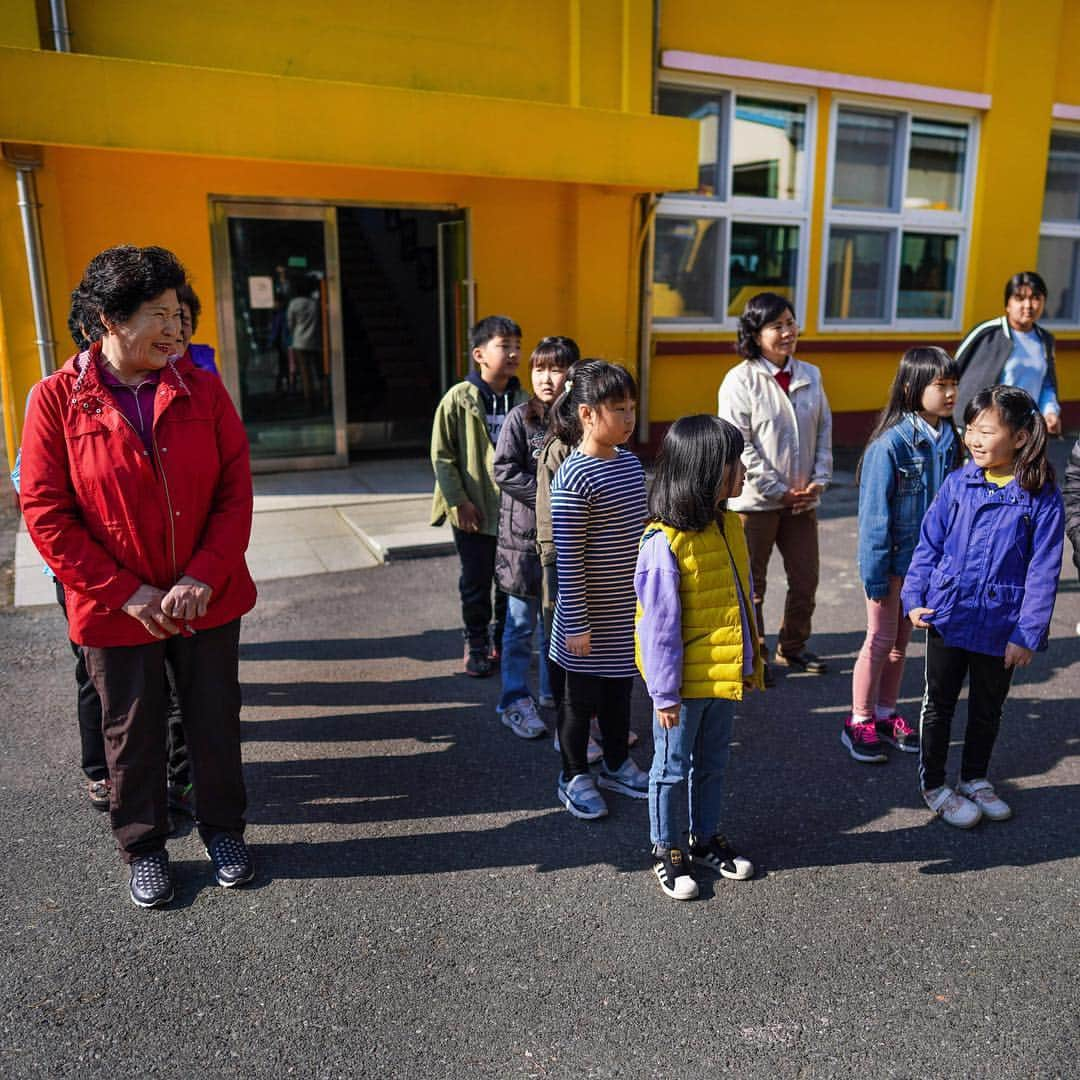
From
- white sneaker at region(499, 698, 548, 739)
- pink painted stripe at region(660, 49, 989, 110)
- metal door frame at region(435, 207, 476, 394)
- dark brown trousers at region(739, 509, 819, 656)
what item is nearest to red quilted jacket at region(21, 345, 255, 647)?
white sneaker at region(499, 698, 548, 739)

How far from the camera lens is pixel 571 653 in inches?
132

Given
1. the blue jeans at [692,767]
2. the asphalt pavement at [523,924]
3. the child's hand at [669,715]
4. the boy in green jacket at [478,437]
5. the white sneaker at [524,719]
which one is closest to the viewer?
the asphalt pavement at [523,924]

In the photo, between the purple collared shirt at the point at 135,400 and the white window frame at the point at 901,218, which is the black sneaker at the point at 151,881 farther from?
the white window frame at the point at 901,218

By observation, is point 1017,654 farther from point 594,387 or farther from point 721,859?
point 594,387

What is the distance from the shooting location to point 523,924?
290 centimetres

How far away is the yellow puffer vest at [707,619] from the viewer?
2.87 meters

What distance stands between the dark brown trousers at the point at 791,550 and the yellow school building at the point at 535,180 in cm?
462

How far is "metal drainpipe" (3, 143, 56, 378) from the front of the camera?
7047mm

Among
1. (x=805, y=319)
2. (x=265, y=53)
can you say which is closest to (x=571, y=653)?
(x=265, y=53)

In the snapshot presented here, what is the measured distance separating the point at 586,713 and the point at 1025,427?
176 centimetres

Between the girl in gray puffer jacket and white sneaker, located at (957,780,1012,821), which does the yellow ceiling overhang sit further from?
white sneaker, located at (957,780,1012,821)

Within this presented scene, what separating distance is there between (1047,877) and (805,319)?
8376mm

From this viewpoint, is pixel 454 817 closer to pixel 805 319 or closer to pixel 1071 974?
pixel 1071 974

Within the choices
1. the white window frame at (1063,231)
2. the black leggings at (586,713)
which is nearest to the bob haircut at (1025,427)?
the black leggings at (586,713)
